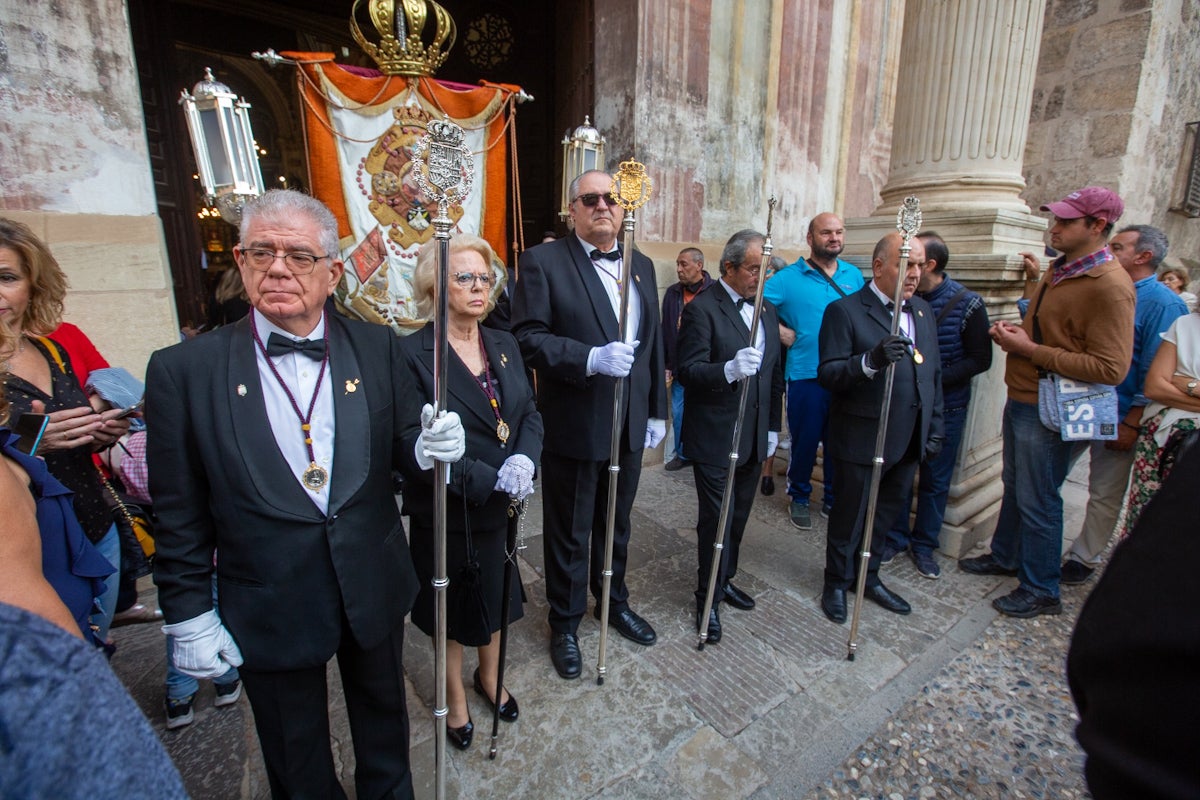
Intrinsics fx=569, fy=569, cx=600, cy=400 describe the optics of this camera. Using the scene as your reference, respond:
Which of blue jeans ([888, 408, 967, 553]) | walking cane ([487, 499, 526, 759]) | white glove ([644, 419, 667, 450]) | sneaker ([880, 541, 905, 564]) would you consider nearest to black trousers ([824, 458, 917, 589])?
sneaker ([880, 541, 905, 564])

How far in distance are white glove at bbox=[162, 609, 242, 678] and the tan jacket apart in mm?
4001

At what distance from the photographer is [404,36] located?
411 cm

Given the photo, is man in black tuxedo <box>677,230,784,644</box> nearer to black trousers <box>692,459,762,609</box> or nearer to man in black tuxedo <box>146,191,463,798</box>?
black trousers <box>692,459,762,609</box>

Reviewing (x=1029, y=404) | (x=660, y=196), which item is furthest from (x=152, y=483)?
(x=660, y=196)

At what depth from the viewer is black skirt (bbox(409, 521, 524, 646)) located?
7.23 ft

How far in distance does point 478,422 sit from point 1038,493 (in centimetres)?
336

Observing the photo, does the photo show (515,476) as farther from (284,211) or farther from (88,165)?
(88,165)

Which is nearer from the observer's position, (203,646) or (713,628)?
(203,646)

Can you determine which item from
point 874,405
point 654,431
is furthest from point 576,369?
point 874,405

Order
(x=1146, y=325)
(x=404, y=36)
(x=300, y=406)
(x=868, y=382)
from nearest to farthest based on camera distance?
(x=300, y=406) → (x=868, y=382) → (x=1146, y=325) → (x=404, y=36)

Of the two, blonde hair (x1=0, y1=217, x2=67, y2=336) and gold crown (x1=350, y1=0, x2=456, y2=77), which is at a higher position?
gold crown (x1=350, y1=0, x2=456, y2=77)

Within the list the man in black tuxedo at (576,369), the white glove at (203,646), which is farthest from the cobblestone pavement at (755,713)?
the white glove at (203,646)

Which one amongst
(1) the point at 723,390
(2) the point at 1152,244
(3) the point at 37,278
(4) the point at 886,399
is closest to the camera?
(3) the point at 37,278

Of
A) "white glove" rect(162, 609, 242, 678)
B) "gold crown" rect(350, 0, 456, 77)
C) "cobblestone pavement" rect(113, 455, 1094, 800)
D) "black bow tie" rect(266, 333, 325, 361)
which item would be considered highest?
"gold crown" rect(350, 0, 456, 77)
